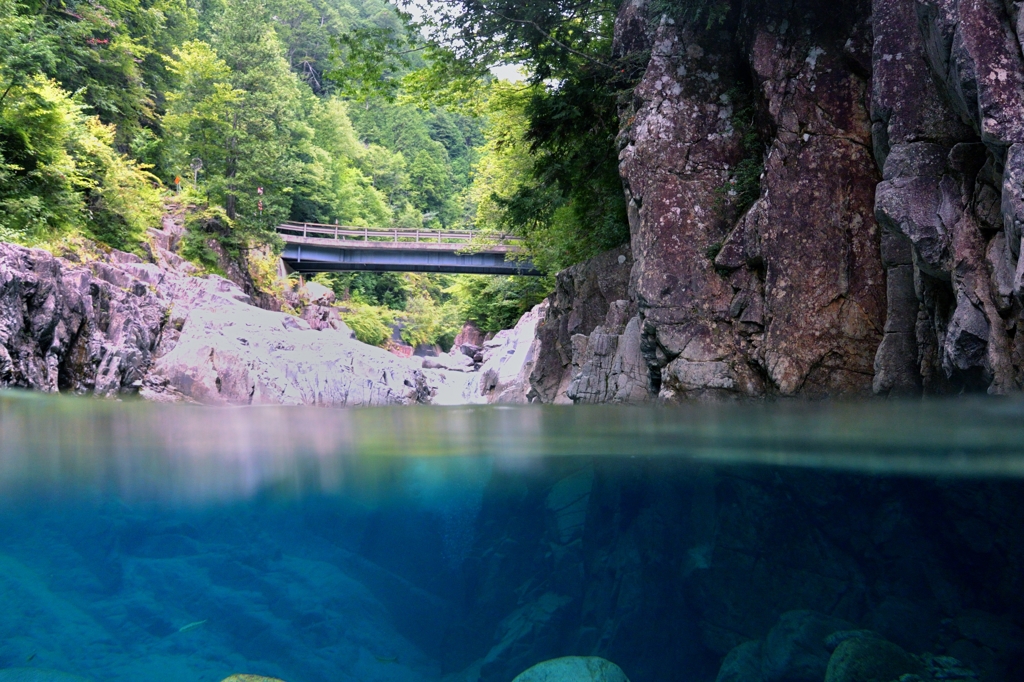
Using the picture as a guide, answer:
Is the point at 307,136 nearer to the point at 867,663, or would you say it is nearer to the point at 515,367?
the point at 515,367

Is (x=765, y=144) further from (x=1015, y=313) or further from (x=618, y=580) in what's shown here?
(x=618, y=580)

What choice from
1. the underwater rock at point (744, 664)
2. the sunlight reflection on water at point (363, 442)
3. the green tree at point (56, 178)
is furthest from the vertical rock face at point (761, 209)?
the green tree at point (56, 178)

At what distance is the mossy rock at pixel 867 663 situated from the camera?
788cm

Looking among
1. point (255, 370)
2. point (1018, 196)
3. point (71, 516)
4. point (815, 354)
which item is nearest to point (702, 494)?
point (815, 354)

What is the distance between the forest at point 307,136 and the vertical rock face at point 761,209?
246cm

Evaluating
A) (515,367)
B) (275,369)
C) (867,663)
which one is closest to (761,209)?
(867,663)

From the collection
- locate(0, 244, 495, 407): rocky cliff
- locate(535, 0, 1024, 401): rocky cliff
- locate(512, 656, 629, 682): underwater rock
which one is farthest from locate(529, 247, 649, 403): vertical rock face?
locate(512, 656, 629, 682): underwater rock

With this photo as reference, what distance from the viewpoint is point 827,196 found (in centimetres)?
1273

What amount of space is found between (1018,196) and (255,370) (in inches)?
559

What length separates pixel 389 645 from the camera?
13633 mm

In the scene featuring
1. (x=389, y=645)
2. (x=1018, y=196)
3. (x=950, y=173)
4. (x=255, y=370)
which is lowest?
(x=389, y=645)

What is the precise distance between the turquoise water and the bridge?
80.1ft

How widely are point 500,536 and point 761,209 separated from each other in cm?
910

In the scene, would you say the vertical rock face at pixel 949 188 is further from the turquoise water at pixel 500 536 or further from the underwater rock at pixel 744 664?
the underwater rock at pixel 744 664
